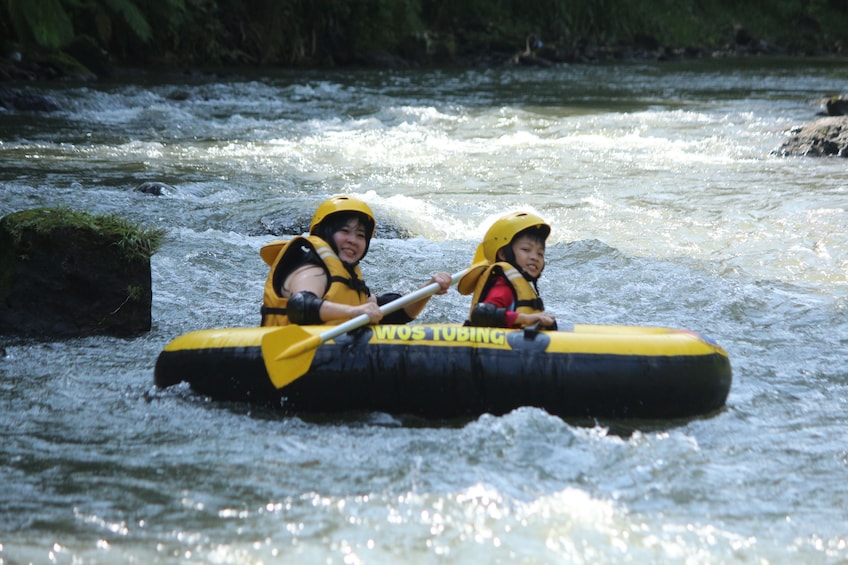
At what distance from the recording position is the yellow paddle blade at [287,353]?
13.5 feet

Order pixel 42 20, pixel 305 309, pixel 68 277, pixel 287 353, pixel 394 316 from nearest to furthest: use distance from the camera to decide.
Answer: pixel 287 353
pixel 305 309
pixel 394 316
pixel 68 277
pixel 42 20

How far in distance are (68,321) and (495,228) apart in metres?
2.23

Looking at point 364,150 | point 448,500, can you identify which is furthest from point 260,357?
point 364,150

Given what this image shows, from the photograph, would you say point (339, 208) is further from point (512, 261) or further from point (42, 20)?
point (42, 20)

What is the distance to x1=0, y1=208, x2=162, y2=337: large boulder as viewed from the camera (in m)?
5.25

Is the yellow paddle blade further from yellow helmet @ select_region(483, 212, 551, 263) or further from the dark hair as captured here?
yellow helmet @ select_region(483, 212, 551, 263)

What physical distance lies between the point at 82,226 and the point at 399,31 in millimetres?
22279

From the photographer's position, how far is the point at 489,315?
452cm

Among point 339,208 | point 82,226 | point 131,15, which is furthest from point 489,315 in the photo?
point 131,15

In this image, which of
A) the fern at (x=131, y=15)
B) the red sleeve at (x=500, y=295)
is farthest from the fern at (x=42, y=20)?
the red sleeve at (x=500, y=295)

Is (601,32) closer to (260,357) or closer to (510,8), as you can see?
(510,8)

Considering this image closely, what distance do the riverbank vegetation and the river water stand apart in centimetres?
598

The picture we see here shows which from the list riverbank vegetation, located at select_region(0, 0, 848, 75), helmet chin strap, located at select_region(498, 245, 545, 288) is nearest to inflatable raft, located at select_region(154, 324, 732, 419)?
helmet chin strap, located at select_region(498, 245, 545, 288)

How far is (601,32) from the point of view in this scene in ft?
108
